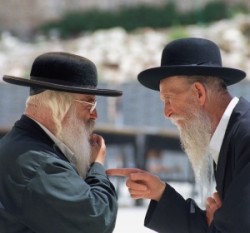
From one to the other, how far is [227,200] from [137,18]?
3683 cm

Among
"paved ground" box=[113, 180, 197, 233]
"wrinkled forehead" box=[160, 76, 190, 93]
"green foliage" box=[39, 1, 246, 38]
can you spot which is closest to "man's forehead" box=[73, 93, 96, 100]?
"wrinkled forehead" box=[160, 76, 190, 93]

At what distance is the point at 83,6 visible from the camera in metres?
41.7

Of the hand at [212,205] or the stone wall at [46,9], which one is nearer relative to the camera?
the hand at [212,205]

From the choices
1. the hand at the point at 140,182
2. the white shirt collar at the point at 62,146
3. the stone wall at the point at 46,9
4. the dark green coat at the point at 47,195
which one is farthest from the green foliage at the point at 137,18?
the dark green coat at the point at 47,195

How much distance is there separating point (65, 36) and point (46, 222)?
3544 centimetres

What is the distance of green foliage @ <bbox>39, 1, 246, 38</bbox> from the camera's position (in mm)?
38281

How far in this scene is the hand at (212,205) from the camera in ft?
10.2

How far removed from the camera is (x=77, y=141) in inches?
121

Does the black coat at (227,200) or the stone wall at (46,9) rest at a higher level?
the black coat at (227,200)

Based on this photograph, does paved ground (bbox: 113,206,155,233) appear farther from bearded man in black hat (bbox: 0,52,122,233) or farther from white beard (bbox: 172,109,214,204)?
bearded man in black hat (bbox: 0,52,122,233)

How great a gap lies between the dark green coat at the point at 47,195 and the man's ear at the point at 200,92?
43 centimetres

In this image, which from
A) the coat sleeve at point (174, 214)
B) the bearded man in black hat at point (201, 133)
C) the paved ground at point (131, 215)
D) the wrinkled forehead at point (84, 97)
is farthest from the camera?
the paved ground at point (131, 215)

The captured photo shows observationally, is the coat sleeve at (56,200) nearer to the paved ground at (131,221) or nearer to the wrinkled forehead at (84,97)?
the wrinkled forehead at (84,97)

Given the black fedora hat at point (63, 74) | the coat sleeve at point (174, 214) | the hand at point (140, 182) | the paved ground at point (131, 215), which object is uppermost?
the black fedora hat at point (63, 74)
